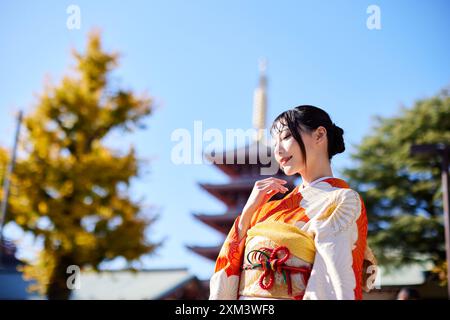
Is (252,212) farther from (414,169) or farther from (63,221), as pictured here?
(414,169)

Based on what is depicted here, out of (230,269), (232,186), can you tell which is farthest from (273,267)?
(232,186)

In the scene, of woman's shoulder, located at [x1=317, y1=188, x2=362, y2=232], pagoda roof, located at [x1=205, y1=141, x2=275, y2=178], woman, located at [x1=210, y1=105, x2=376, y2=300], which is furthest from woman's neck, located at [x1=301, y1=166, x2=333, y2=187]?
pagoda roof, located at [x1=205, y1=141, x2=275, y2=178]

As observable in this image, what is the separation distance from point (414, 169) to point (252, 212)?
54.3 feet

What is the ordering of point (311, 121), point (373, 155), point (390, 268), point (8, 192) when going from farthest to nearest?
point (373, 155)
point (390, 268)
point (8, 192)
point (311, 121)

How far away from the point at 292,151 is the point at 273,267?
0.37 metres

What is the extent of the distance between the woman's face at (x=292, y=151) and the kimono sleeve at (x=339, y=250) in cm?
18

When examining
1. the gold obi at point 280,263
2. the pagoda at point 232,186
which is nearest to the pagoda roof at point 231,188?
the pagoda at point 232,186

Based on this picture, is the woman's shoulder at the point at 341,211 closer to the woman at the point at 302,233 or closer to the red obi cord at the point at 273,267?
the woman at the point at 302,233

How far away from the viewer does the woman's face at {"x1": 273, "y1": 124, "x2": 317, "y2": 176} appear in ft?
5.26

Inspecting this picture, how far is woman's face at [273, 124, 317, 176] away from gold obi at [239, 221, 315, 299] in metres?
0.20

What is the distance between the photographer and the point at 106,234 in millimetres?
11461

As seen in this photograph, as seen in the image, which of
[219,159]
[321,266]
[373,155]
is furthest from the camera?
[219,159]

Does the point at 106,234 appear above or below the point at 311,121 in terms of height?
below
